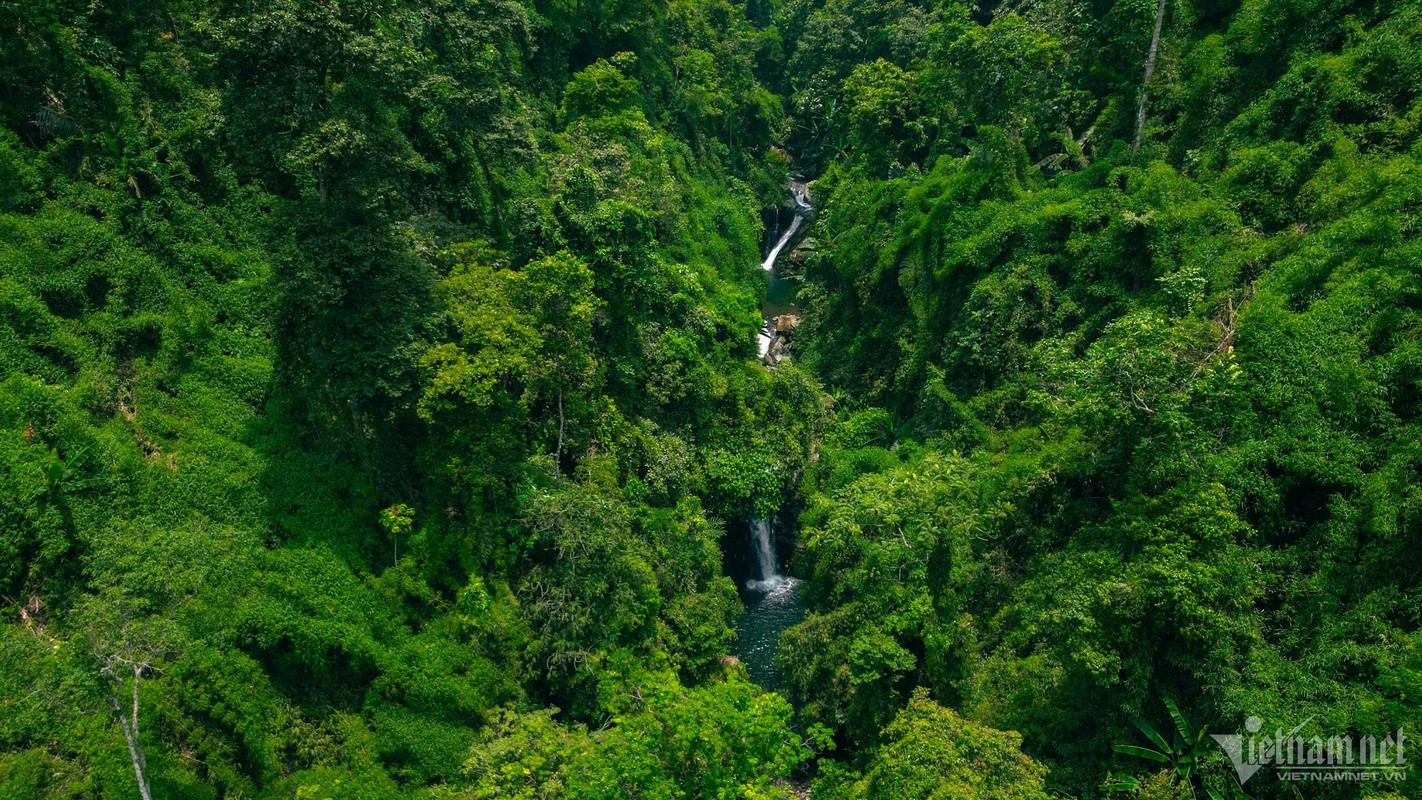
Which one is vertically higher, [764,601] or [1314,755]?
[764,601]

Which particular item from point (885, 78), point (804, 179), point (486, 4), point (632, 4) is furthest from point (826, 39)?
point (486, 4)

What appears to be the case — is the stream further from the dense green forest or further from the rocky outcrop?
the dense green forest

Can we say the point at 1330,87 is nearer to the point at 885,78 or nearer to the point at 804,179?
the point at 885,78

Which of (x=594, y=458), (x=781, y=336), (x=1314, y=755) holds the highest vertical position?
(x=781, y=336)

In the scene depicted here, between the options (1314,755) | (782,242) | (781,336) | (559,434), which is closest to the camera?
(1314,755)

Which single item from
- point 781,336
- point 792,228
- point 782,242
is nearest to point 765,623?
point 781,336

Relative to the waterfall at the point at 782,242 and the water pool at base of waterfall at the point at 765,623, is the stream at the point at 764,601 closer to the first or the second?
the water pool at base of waterfall at the point at 765,623

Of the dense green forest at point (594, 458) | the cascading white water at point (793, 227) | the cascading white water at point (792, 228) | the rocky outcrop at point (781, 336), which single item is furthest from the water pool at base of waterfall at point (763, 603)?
the cascading white water at point (793, 227)

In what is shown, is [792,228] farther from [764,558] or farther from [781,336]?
[764,558]
